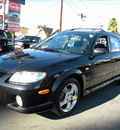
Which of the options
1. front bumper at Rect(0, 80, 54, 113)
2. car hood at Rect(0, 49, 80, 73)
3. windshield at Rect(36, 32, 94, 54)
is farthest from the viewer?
windshield at Rect(36, 32, 94, 54)

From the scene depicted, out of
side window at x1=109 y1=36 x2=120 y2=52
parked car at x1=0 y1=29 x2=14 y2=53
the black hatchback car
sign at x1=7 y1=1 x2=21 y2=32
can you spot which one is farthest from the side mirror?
sign at x1=7 y1=1 x2=21 y2=32

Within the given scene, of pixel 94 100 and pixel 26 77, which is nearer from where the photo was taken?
pixel 26 77

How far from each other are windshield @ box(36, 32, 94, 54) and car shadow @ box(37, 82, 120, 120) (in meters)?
1.23

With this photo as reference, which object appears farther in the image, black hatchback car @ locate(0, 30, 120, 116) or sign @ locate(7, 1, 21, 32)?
sign @ locate(7, 1, 21, 32)

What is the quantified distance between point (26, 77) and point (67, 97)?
962 mm

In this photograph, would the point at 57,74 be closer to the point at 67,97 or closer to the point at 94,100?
the point at 67,97

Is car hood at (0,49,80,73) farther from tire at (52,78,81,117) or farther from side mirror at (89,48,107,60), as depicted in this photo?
side mirror at (89,48,107,60)

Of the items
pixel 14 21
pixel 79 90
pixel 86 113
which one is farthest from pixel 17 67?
pixel 14 21

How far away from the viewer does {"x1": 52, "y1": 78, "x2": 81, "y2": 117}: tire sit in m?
2.66

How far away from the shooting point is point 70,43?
149 inches

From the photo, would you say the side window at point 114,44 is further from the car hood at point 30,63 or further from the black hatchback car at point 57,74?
the car hood at point 30,63

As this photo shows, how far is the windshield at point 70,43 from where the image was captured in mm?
3515

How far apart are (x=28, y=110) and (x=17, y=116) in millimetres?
673

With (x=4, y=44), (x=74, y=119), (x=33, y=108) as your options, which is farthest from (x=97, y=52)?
(x=4, y=44)
